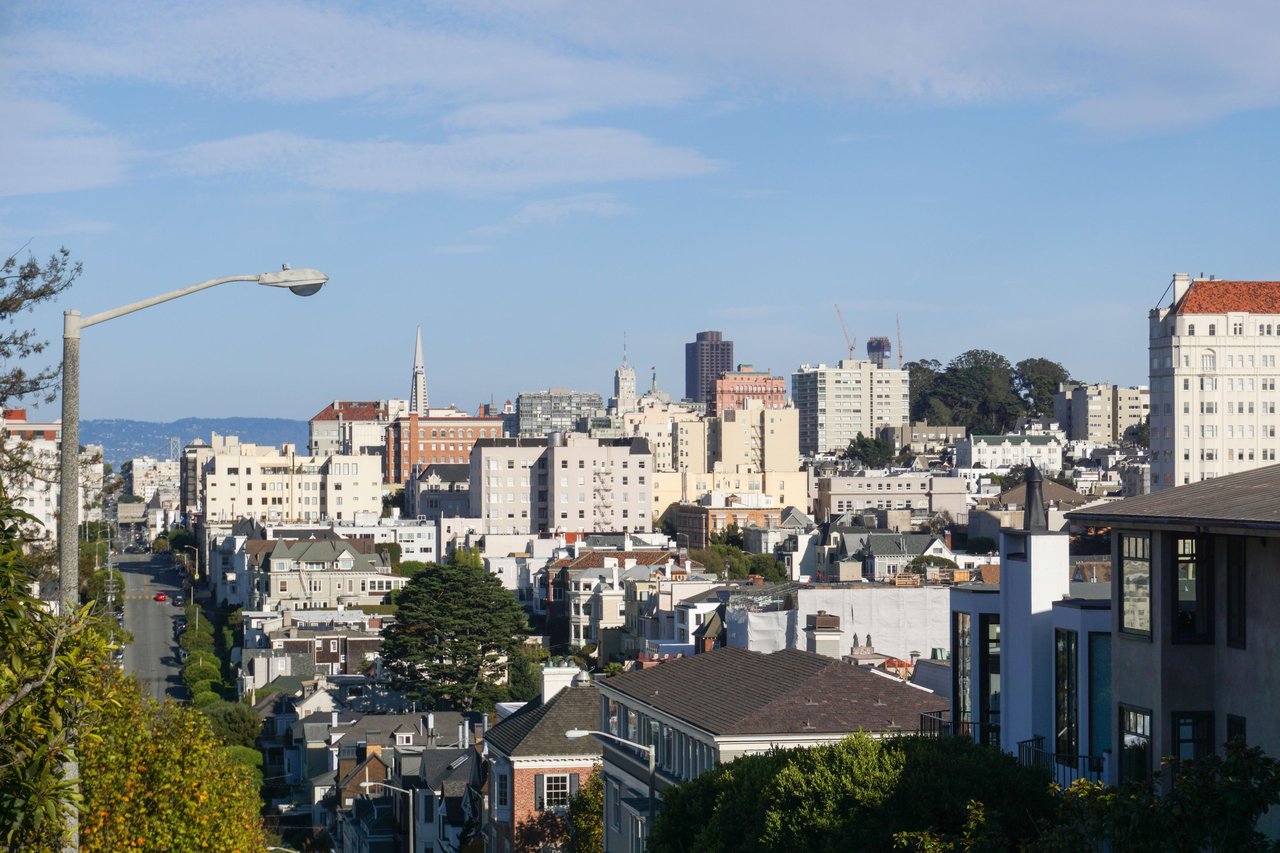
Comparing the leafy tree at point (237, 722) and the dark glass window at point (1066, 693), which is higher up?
the dark glass window at point (1066, 693)

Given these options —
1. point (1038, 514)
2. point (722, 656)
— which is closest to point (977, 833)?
point (1038, 514)

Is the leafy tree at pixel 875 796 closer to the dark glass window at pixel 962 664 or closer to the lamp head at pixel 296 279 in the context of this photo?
the dark glass window at pixel 962 664

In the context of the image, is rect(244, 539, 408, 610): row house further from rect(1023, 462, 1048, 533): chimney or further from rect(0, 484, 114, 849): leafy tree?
rect(0, 484, 114, 849): leafy tree

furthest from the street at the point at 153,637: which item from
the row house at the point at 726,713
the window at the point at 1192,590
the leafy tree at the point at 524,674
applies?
the window at the point at 1192,590

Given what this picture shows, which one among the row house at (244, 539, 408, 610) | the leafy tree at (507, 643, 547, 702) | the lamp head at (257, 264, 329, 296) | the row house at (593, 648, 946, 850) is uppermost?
the lamp head at (257, 264, 329, 296)

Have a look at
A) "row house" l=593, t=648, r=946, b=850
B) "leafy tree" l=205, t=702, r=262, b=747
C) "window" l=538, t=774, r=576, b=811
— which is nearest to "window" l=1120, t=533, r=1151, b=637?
"row house" l=593, t=648, r=946, b=850

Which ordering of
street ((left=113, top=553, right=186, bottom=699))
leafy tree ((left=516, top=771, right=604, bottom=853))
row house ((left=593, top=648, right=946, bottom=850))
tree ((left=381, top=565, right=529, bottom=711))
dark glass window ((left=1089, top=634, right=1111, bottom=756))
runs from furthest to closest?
1. street ((left=113, top=553, right=186, bottom=699))
2. tree ((left=381, top=565, right=529, bottom=711))
3. leafy tree ((left=516, top=771, right=604, bottom=853))
4. row house ((left=593, top=648, right=946, bottom=850))
5. dark glass window ((left=1089, top=634, right=1111, bottom=756))
